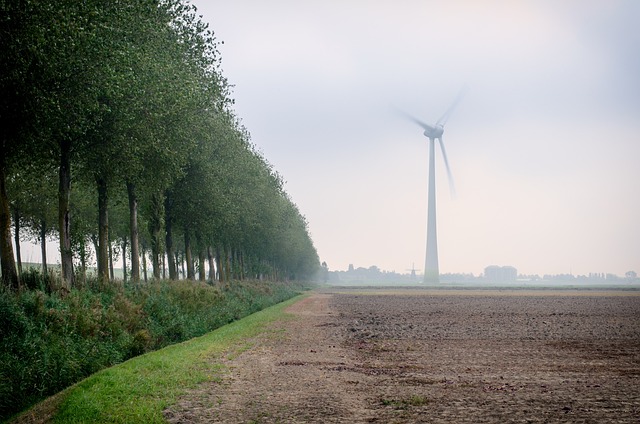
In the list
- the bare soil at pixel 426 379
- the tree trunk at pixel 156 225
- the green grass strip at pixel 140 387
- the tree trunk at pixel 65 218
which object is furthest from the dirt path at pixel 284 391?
the tree trunk at pixel 156 225

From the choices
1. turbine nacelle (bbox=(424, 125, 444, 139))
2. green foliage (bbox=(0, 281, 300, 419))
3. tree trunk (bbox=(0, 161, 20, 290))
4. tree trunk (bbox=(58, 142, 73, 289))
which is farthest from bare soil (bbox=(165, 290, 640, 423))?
turbine nacelle (bbox=(424, 125, 444, 139))

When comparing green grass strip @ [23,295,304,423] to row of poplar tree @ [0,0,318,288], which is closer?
green grass strip @ [23,295,304,423]

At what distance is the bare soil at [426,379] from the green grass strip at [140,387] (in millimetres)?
555

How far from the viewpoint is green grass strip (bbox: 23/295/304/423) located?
13.7 meters

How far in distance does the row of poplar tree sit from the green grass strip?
7566mm

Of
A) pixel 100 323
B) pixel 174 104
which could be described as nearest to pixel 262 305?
pixel 174 104

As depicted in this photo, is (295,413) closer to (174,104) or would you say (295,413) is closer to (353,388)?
(353,388)

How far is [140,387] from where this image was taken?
16.1 meters

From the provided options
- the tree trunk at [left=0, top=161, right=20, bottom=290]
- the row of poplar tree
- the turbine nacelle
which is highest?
the turbine nacelle

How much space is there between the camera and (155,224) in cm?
5088

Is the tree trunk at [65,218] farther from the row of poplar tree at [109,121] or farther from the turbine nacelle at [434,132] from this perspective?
the turbine nacelle at [434,132]

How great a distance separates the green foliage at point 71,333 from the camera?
1717 centimetres

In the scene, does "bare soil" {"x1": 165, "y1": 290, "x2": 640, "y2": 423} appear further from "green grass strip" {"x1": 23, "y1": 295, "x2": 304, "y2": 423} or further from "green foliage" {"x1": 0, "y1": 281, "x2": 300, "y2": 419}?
"green foliage" {"x1": 0, "y1": 281, "x2": 300, "y2": 419}

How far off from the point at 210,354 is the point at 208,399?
8.08m
